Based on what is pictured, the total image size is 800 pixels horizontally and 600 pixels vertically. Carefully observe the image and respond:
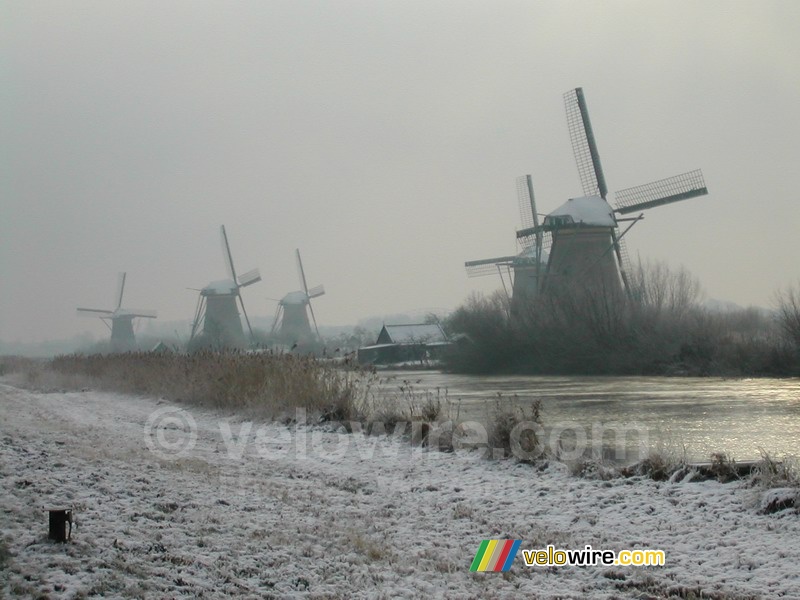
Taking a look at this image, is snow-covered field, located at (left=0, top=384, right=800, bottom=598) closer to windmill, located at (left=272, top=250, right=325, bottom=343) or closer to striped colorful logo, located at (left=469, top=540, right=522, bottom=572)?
striped colorful logo, located at (left=469, top=540, right=522, bottom=572)

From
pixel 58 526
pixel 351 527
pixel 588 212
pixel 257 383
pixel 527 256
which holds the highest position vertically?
pixel 527 256

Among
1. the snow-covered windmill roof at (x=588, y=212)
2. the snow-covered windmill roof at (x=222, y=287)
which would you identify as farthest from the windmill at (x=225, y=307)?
the snow-covered windmill roof at (x=588, y=212)

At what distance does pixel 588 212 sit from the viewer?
38.8 meters

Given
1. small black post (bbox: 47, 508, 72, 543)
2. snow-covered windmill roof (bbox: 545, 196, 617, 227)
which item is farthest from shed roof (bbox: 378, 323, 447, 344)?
small black post (bbox: 47, 508, 72, 543)

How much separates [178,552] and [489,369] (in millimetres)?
37222

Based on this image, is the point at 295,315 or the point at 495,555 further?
the point at 295,315

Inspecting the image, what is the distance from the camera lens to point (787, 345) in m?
29.6

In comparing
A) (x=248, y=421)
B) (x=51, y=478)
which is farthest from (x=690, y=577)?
(x=248, y=421)

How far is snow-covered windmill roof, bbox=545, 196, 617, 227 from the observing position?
126 feet

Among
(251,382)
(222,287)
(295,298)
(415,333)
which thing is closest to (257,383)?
(251,382)

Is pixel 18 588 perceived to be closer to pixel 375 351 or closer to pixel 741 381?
pixel 741 381

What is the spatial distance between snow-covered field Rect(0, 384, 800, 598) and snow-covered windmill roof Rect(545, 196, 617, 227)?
3081 centimetres

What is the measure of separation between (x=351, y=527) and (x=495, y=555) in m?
1.17

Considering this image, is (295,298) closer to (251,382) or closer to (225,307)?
(225,307)
